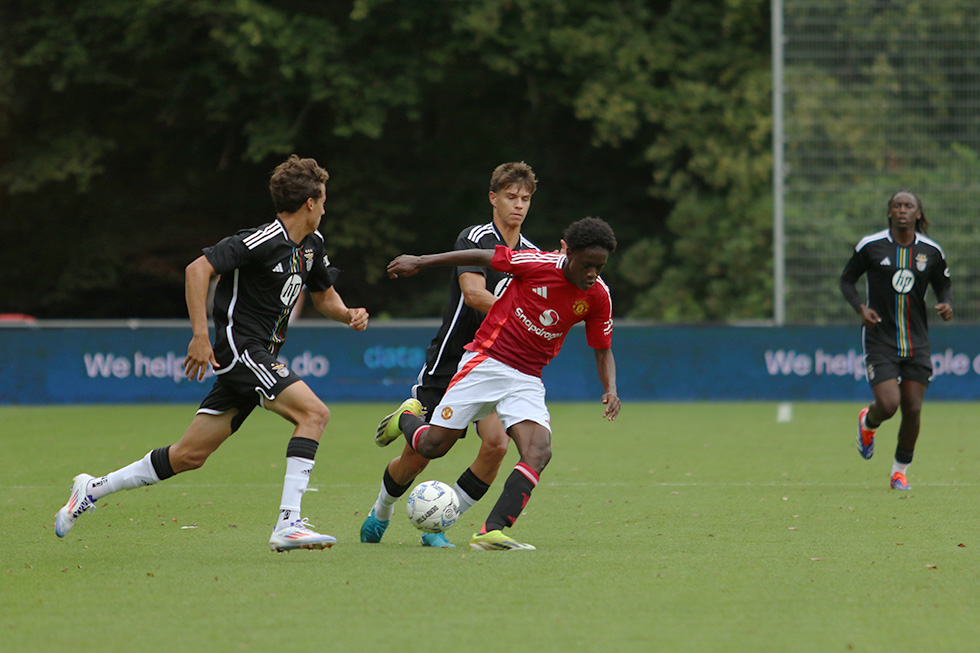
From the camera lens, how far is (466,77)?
1193 inches

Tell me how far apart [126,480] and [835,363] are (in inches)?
546

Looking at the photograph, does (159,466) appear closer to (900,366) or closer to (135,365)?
(900,366)

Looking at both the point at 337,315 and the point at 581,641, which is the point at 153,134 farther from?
the point at 581,641

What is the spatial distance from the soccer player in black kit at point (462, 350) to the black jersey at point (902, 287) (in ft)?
12.2

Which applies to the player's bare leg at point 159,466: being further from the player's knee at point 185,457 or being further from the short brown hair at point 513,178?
the short brown hair at point 513,178

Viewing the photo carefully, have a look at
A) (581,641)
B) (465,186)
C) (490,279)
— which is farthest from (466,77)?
(581,641)

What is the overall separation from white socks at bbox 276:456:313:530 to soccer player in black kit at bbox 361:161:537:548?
0.57m

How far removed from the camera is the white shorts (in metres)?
6.80

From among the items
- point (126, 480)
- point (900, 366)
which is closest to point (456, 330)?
point (126, 480)

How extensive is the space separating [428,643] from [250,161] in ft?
87.5

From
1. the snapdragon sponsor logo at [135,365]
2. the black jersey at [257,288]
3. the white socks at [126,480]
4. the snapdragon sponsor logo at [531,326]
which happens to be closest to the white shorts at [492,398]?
the snapdragon sponsor logo at [531,326]

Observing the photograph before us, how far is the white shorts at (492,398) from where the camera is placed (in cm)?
680

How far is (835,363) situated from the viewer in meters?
19.0

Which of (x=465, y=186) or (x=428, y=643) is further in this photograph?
(x=465, y=186)
